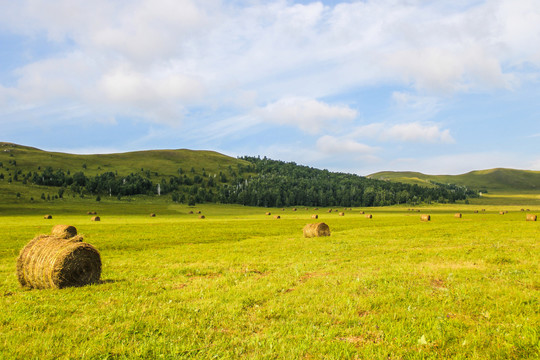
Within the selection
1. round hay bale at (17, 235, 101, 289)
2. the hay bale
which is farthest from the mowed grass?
the hay bale

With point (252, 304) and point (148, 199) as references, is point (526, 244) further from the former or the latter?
point (148, 199)

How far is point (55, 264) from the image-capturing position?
13.0 metres

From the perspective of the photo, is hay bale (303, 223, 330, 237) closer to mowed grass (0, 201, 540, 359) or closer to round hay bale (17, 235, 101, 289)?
mowed grass (0, 201, 540, 359)

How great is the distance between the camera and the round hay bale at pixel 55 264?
1305cm

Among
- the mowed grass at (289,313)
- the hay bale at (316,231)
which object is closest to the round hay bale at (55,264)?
the mowed grass at (289,313)

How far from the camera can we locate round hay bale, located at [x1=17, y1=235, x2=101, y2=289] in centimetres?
1305

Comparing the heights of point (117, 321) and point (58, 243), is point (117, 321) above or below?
below

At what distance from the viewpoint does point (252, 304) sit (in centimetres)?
1073

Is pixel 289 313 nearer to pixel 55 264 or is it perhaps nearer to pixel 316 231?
pixel 55 264

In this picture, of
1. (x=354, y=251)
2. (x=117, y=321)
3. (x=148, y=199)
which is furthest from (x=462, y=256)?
(x=148, y=199)

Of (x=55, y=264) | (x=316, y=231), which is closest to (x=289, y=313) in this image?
(x=55, y=264)

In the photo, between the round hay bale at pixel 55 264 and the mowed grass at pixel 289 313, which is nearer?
the mowed grass at pixel 289 313

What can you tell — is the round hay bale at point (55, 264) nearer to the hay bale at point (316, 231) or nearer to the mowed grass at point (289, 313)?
the mowed grass at point (289, 313)

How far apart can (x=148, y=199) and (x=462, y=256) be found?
7882 inches
